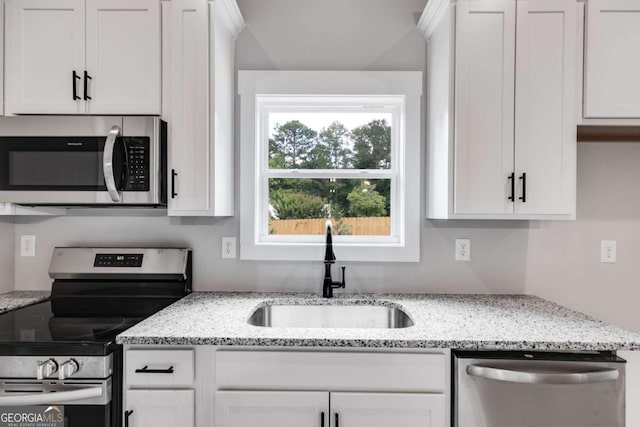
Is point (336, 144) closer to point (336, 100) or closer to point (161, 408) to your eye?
point (336, 100)

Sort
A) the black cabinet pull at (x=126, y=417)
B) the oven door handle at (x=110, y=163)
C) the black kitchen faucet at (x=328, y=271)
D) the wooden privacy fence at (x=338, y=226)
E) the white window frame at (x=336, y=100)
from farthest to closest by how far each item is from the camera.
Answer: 1. the wooden privacy fence at (x=338, y=226)
2. the white window frame at (x=336, y=100)
3. the black kitchen faucet at (x=328, y=271)
4. the oven door handle at (x=110, y=163)
5. the black cabinet pull at (x=126, y=417)

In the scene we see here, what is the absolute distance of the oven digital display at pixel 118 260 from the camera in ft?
→ 6.31

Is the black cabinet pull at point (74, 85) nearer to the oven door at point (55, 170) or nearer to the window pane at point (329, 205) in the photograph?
the oven door at point (55, 170)

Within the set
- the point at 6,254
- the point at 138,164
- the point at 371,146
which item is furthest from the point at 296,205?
the point at 6,254

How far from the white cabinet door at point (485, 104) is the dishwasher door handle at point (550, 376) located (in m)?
0.69

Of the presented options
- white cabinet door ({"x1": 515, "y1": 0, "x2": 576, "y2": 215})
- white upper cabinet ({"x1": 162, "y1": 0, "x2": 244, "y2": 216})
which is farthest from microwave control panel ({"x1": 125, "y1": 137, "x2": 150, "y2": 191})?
white cabinet door ({"x1": 515, "y1": 0, "x2": 576, "y2": 215})

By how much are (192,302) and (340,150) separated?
1.13 m

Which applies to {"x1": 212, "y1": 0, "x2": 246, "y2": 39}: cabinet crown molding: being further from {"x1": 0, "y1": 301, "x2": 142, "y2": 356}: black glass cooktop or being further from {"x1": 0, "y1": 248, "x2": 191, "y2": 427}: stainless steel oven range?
{"x1": 0, "y1": 301, "x2": 142, "y2": 356}: black glass cooktop

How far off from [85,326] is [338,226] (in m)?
1.28

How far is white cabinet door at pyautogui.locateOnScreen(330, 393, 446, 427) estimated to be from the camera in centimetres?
132

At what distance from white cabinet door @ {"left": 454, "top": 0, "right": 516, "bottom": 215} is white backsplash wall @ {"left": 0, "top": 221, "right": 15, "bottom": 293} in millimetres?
2305

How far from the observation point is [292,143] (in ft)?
7.07

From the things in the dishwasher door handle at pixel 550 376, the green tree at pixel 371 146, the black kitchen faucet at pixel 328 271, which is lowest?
the dishwasher door handle at pixel 550 376

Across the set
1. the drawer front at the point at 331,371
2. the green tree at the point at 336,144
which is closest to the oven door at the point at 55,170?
the drawer front at the point at 331,371
